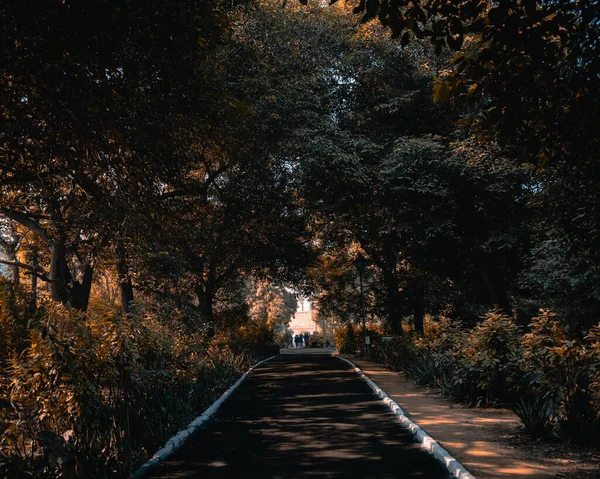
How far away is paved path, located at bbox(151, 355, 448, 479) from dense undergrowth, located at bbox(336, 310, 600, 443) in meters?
1.87

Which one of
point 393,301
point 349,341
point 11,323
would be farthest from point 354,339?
point 11,323

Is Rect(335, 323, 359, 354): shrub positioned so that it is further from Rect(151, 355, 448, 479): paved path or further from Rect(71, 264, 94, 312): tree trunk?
Rect(151, 355, 448, 479): paved path

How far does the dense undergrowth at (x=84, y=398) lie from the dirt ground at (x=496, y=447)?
4.29m

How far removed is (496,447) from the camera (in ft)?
25.5

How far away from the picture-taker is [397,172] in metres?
21.7

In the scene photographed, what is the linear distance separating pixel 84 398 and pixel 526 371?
7.15 metres

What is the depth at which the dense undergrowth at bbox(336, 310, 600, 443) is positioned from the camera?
7.72 metres

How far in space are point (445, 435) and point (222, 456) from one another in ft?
11.4

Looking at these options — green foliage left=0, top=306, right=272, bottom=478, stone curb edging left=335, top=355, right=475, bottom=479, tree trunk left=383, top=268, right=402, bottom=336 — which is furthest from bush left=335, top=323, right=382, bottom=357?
green foliage left=0, top=306, right=272, bottom=478

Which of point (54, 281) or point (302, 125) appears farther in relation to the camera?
point (302, 125)

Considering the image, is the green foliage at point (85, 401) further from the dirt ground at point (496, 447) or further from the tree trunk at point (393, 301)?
the tree trunk at point (393, 301)

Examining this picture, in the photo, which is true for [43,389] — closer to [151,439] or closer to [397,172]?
[151,439]

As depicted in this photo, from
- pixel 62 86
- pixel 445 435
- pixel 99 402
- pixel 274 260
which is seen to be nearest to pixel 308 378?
pixel 274 260

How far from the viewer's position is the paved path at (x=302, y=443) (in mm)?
6984
